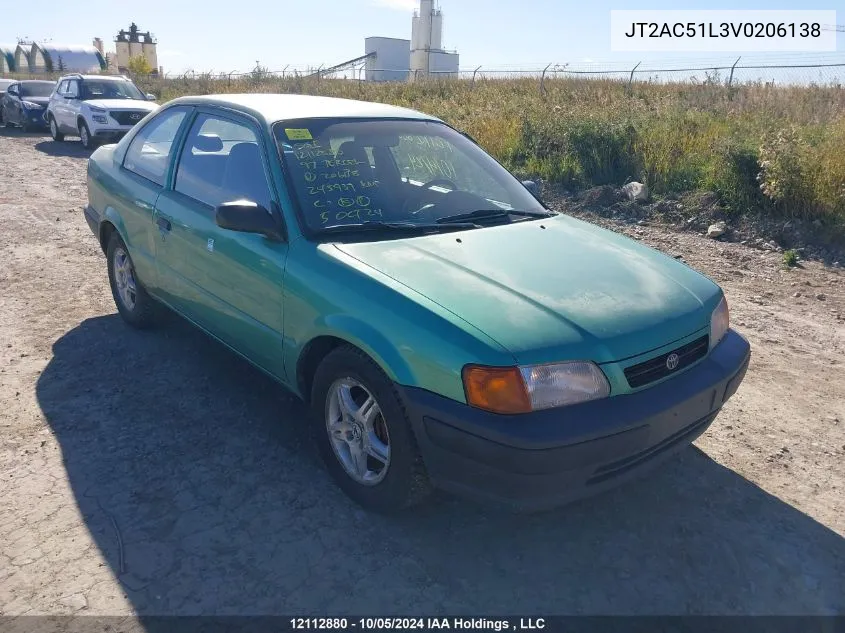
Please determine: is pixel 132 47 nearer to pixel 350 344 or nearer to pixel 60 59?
pixel 60 59

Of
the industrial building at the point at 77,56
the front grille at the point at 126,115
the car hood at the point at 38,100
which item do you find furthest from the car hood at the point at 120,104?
the industrial building at the point at 77,56

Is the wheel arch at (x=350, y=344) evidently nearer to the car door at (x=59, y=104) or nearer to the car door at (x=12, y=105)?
the car door at (x=59, y=104)

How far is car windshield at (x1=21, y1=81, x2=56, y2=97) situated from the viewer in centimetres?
1919

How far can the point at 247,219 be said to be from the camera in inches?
119

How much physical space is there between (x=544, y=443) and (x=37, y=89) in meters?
21.7

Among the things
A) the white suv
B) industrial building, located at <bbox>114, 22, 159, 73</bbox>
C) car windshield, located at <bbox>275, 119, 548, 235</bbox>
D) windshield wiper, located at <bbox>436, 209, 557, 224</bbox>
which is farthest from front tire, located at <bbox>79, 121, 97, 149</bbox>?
industrial building, located at <bbox>114, 22, 159, 73</bbox>

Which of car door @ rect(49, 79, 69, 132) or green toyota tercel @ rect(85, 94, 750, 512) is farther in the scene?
car door @ rect(49, 79, 69, 132)

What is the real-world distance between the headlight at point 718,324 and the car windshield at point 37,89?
68.8ft

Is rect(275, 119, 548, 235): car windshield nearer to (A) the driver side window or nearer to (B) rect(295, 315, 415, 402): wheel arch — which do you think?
(B) rect(295, 315, 415, 402): wheel arch

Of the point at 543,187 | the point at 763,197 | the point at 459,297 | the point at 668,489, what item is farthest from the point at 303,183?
the point at 543,187

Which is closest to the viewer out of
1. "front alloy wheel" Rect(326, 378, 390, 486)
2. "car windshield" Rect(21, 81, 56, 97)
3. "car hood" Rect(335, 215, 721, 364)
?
"car hood" Rect(335, 215, 721, 364)

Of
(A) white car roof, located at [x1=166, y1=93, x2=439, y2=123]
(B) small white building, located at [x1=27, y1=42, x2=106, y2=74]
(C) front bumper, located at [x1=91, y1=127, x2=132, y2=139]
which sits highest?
(B) small white building, located at [x1=27, y1=42, x2=106, y2=74]

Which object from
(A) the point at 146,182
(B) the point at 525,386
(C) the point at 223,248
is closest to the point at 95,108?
(A) the point at 146,182

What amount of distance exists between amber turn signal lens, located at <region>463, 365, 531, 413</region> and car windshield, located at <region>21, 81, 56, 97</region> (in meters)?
21.0
